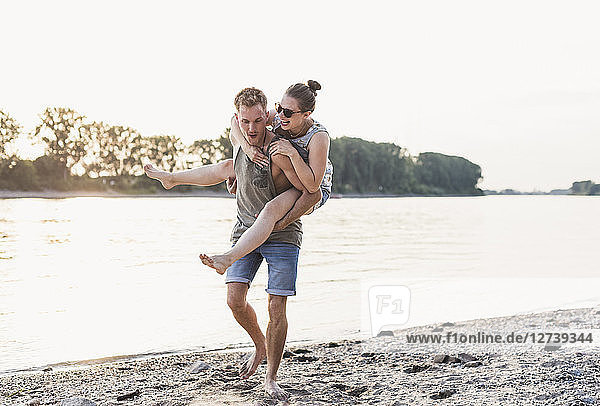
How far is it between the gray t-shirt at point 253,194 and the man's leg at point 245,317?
41cm

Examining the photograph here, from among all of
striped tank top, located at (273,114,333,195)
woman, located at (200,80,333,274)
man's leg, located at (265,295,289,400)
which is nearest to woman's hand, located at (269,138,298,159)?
woman, located at (200,80,333,274)

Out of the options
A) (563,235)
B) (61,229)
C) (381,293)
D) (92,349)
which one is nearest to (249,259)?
(92,349)

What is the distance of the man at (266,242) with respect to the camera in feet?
14.3

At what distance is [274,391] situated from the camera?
4469 millimetres

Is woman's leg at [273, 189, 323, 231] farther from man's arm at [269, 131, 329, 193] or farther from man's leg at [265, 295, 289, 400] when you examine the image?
man's leg at [265, 295, 289, 400]

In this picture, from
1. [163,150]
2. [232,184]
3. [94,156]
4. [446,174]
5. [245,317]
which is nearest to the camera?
[245,317]

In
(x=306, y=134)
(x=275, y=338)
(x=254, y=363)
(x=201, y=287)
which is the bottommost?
(x=201, y=287)

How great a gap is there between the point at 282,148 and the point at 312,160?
23cm

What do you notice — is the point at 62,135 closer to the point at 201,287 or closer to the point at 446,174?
the point at 201,287

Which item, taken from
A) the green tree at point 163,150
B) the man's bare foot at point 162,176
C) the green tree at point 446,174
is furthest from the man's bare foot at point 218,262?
the green tree at point 446,174

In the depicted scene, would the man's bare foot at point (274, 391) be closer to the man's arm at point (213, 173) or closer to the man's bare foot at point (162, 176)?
the man's arm at point (213, 173)

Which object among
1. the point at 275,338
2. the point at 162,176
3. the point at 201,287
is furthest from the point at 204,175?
the point at 201,287

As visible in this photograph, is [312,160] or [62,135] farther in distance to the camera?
[62,135]

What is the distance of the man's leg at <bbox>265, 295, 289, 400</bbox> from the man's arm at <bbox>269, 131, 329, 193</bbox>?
845 mm
